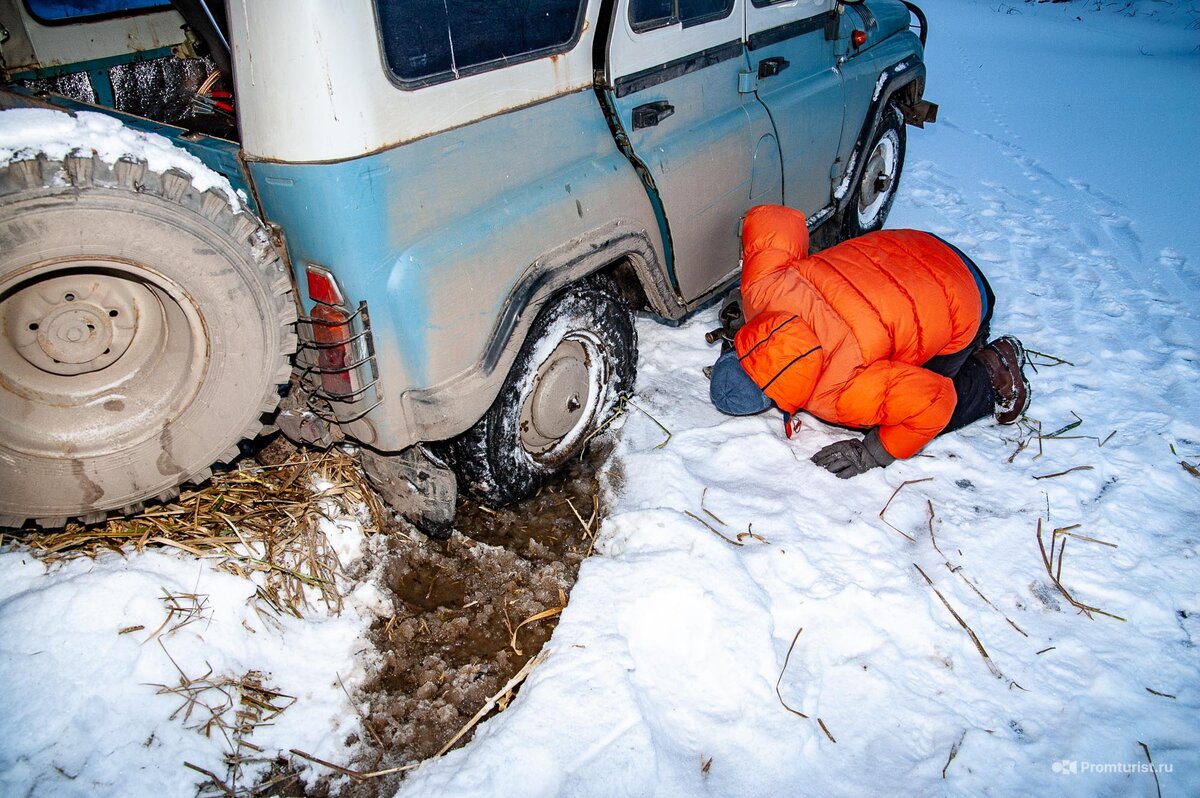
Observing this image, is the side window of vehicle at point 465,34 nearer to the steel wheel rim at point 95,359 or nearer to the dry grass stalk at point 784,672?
the steel wheel rim at point 95,359

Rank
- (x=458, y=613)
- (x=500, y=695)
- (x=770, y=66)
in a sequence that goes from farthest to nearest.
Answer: (x=770, y=66) → (x=458, y=613) → (x=500, y=695)

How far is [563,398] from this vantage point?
3166 mm

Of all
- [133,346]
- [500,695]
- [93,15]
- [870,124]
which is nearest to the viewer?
[133,346]

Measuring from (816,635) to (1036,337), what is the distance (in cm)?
288

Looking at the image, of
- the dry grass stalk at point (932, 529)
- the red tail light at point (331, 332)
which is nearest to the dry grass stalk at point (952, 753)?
the dry grass stalk at point (932, 529)

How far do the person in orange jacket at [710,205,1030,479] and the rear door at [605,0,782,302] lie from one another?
0.24m

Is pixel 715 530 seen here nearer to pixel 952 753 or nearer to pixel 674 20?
pixel 952 753

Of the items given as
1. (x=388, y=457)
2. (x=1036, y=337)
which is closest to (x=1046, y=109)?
(x=1036, y=337)

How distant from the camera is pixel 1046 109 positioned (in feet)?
27.5

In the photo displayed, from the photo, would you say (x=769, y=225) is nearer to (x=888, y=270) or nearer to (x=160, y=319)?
(x=888, y=270)

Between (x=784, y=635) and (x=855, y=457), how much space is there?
1094mm

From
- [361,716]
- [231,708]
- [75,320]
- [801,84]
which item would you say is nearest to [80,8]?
[75,320]

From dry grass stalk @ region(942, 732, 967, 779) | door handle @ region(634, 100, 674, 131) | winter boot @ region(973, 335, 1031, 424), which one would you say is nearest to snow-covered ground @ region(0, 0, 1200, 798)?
dry grass stalk @ region(942, 732, 967, 779)

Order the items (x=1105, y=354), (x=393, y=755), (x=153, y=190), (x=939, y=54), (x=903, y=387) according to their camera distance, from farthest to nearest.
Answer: (x=939, y=54) < (x=1105, y=354) < (x=903, y=387) < (x=393, y=755) < (x=153, y=190)
